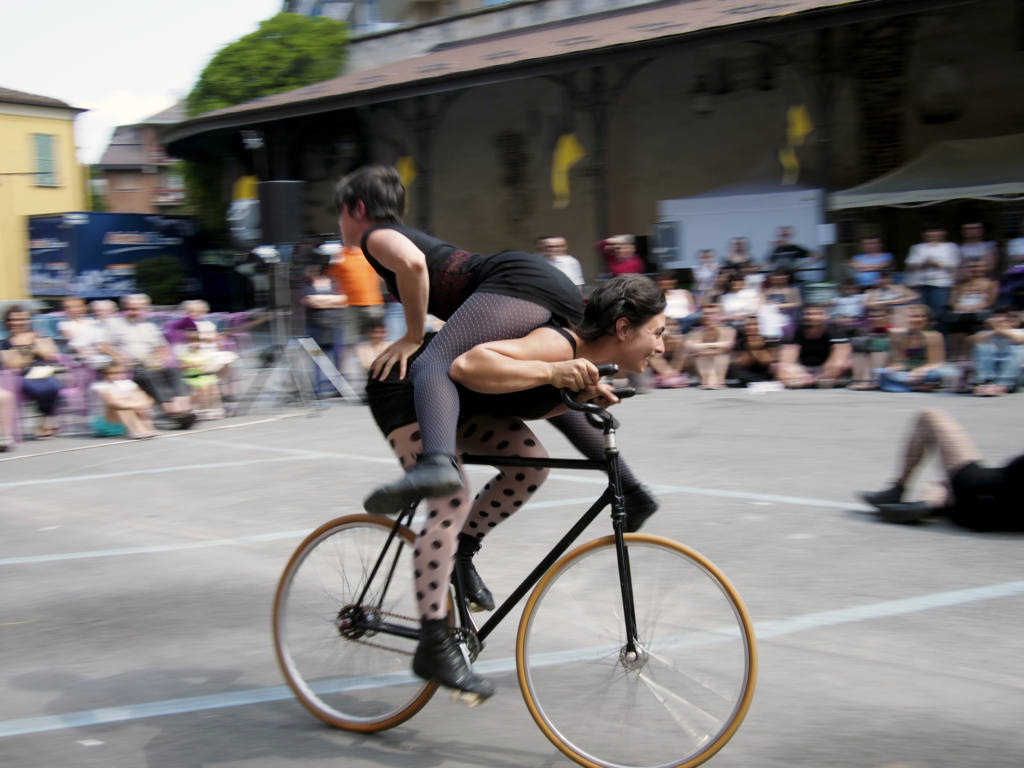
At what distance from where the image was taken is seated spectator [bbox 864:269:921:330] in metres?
11.6

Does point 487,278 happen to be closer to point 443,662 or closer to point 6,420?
point 443,662

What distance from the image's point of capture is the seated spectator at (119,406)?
37.0ft

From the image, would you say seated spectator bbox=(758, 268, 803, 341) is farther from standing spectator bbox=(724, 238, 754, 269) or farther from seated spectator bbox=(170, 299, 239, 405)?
seated spectator bbox=(170, 299, 239, 405)

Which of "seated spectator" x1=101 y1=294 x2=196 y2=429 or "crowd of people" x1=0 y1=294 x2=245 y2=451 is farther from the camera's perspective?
"seated spectator" x1=101 y1=294 x2=196 y2=429

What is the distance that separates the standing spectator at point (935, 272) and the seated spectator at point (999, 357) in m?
1.71

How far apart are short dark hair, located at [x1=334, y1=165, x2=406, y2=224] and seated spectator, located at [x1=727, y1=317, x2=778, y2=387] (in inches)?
347

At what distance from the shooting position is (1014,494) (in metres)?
5.65

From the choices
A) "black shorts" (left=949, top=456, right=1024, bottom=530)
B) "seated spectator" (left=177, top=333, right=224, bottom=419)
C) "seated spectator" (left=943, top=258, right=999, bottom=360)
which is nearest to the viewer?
"black shorts" (left=949, top=456, right=1024, bottom=530)

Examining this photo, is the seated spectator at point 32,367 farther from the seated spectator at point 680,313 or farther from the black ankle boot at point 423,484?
the black ankle boot at point 423,484

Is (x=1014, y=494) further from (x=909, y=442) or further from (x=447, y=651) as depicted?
(x=447, y=651)

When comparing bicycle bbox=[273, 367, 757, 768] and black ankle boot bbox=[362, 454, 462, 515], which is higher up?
black ankle boot bbox=[362, 454, 462, 515]

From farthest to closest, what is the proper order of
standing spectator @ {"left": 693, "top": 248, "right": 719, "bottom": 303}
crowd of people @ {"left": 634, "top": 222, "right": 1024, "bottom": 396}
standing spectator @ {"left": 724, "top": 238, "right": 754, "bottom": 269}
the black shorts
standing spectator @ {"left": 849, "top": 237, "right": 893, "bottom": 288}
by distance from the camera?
standing spectator @ {"left": 693, "top": 248, "right": 719, "bottom": 303} → standing spectator @ {"left": 724, "top": 238, "right": 754, "bottom": 269} → standing spectator @ {"left": 849, "top": 237, "right": 893, "bottom": 288} → crowd of people @ {"left": 634, "top": 222, "right": 1024, "bottom": 396} → the black shorts

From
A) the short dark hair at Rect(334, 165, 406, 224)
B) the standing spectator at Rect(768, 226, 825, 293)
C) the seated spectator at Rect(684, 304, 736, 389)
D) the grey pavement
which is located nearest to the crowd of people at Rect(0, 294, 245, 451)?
the grey pavement

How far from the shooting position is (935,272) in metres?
12.7
